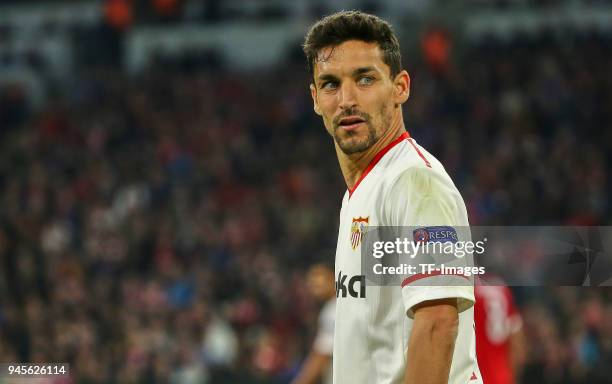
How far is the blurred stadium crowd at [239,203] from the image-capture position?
13320 millimetres

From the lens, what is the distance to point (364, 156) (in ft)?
10.4

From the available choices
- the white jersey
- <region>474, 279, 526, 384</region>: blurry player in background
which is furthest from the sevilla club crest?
<region>474, 279, 526, 384</region>: blurry player in background

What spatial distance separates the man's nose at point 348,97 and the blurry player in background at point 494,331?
4.28 m

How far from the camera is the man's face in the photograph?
9.98 ft

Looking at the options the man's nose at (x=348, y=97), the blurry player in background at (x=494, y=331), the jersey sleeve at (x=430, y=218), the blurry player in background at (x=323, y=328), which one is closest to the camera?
the jersey sleeve at (x=430, y=218)

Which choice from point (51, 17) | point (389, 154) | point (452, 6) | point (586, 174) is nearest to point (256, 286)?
point (586, 174)

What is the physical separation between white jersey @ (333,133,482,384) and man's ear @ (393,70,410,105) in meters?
0.11

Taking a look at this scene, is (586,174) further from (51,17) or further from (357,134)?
(51,17)

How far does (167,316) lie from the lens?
1421 cm

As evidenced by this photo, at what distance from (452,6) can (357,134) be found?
16965 millimetres

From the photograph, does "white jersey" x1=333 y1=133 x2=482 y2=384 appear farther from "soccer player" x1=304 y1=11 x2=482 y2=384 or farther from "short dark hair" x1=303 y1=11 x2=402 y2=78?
"short dark hair" x1=303 y1=11 x2=402 y2=78

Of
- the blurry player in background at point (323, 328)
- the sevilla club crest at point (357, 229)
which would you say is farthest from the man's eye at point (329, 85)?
the blurry player in background at point (323, 328)

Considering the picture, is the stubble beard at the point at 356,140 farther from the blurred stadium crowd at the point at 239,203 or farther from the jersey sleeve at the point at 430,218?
the blurred stadium crowd at the point at 239,203

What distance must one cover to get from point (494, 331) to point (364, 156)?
436 cm
